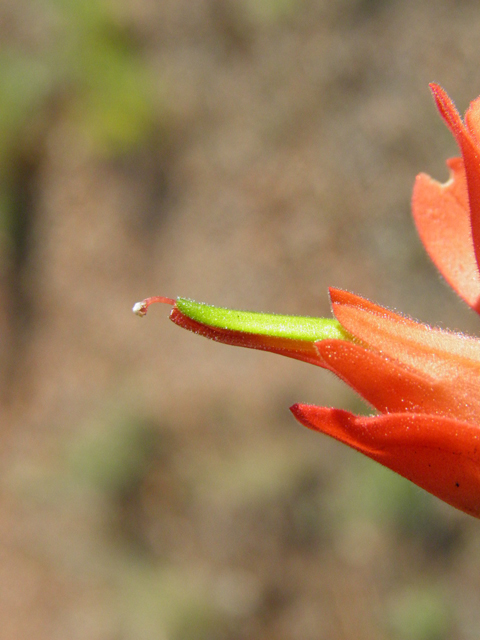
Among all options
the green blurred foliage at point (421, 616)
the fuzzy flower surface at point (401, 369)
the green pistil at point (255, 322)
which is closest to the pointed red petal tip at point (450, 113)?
the fuzzy flower surface at point (401, 369)

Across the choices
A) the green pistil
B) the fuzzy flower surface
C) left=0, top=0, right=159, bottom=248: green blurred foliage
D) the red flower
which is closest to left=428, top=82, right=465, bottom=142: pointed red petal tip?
the fuzzy flower surface

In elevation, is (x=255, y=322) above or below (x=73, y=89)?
below

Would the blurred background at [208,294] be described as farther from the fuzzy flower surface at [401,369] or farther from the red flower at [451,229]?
the fuzzy flower surface at [401,369]

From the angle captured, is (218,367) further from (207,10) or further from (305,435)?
(207,10)

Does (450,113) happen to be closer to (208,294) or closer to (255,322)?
(255,322)

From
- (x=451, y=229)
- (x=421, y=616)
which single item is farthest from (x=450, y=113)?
(x=421, y=616)

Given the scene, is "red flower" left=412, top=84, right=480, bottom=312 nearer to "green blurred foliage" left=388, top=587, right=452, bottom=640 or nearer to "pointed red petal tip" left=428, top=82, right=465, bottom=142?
"pointed red petal tip" left=428, top=82, right=465, bottom=142

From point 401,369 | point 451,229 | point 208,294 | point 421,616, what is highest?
point 208,294
